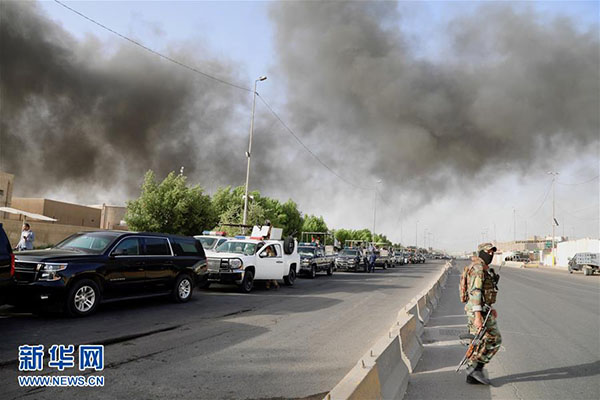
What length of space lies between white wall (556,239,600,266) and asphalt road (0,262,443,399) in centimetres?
5647

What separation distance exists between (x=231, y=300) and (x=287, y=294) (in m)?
2.78

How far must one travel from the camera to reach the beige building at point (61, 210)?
53906 millimetres

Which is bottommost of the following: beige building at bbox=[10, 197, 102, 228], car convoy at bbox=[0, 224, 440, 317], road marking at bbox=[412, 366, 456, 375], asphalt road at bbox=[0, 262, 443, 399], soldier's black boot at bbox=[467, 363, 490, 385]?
road marking at bbox=[412, 366, 456, 375]

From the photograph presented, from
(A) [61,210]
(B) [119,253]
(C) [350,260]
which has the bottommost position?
(C) [350,260]

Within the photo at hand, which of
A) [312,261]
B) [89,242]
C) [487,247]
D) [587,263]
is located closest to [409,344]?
[487,247]

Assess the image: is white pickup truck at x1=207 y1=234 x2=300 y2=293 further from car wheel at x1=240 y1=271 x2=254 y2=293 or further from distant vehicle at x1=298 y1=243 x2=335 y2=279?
distant vehicle at x1=298 y1=243 x2=335 y2=279

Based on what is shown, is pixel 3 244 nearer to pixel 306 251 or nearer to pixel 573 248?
pixel 306 251

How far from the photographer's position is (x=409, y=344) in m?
6.37

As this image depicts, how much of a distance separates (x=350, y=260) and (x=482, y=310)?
2720 centimetres

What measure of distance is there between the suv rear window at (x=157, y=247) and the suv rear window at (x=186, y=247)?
0.27m

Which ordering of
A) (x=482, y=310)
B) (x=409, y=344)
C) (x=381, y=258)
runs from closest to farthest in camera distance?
(x=482, y=310) < (x=409, y=344) < (x=381, y=258)

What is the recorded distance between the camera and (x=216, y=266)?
14438mm

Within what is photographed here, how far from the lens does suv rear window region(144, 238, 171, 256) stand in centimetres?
1068

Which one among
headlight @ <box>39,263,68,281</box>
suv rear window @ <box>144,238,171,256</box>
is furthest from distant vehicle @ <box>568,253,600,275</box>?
headlight @ <box>39,263,68,281</box>
